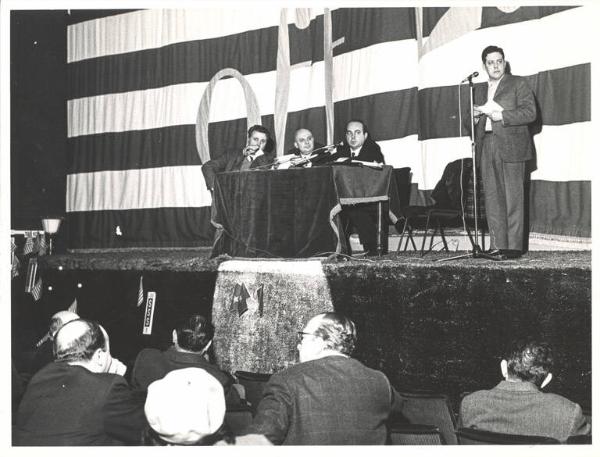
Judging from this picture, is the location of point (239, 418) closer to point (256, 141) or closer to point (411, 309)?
point (411, 309)

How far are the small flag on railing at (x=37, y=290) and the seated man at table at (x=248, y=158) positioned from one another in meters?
1.93

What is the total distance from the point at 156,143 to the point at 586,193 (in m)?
4.85

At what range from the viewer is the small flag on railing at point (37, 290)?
5984 millimetres

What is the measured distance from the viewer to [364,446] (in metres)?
1.98

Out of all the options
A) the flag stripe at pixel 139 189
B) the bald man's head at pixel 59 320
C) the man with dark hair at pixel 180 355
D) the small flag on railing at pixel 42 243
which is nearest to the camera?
the man with dark hair at pixel 180 355

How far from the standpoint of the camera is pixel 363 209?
15.7 ft

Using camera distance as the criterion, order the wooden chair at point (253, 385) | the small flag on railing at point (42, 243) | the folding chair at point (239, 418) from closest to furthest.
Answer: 1. the folding chair at point (239, 418)
2. the wooden chair at point (253, 385)
3. the small flag on railing at point (42, 243)

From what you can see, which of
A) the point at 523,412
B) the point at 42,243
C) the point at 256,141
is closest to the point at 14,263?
the point at 42,243

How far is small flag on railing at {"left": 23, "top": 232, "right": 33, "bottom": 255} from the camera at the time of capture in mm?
6428

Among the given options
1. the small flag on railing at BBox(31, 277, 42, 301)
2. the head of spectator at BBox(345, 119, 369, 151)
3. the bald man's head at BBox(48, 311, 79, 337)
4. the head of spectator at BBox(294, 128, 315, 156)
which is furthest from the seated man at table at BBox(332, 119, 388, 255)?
the small flag on railing at BBox(31, 277, 42, 301)

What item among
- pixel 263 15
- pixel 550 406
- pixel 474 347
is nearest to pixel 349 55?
pixel 263 15

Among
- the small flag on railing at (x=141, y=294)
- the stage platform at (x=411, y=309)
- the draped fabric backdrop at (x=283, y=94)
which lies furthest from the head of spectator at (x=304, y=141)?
the small flag on railing at (x=141, y=294)

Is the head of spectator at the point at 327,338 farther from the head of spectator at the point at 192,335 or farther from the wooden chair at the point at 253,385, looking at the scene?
the head of spectator at the point at 192,335
